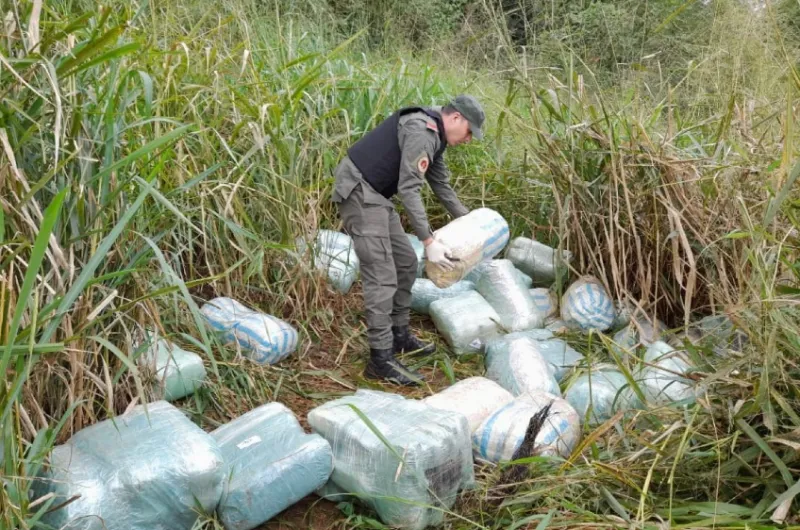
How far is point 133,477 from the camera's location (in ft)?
7.14

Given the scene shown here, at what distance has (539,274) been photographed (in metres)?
4.50

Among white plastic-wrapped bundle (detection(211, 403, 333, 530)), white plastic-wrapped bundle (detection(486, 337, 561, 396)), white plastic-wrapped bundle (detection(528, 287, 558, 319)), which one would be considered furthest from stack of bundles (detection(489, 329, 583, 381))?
white plastic-wrapped bundle (detection(211, 403, 333, 530))

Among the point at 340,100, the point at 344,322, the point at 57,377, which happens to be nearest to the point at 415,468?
the point at 57,377

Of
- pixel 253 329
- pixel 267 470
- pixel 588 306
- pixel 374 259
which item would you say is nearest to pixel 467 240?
pixel 374 259

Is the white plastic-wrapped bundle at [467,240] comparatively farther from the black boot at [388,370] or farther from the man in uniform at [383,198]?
the black boot at [388,370]

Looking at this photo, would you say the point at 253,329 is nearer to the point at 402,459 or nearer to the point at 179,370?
the point at 179,370

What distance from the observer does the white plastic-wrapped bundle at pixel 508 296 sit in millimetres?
4109

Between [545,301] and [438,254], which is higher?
[438,254]

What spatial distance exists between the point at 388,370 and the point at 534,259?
1216 millimetres

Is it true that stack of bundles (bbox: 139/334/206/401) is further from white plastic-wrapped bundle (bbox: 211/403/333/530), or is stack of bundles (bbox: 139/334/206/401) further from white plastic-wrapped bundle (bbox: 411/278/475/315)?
white plastic-wrapped bundle (bbox: 411/278/475/315)

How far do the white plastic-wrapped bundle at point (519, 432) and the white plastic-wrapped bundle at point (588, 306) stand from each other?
1.08 metres

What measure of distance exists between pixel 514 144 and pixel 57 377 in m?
3.41

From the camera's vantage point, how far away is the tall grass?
2188mm

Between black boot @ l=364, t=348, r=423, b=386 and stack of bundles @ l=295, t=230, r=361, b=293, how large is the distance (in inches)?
20.9
